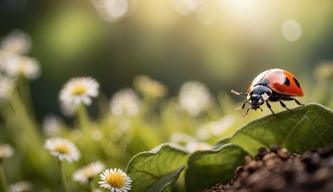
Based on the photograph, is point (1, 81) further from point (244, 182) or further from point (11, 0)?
point (11, 0)

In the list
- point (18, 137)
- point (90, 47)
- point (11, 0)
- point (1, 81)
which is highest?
point (11, 0)

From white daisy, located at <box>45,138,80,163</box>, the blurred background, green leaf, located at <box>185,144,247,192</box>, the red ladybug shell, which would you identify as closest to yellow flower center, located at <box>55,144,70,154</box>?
white daisy, located at <box>45,138,80,163</box>

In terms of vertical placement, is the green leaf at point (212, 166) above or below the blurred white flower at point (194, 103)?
below

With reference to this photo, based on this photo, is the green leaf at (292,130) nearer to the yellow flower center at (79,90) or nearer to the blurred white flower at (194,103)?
the yellow flower center at (79,90)

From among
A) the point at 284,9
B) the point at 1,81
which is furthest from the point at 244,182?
the point at 284,9

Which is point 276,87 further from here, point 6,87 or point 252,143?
point 6,87

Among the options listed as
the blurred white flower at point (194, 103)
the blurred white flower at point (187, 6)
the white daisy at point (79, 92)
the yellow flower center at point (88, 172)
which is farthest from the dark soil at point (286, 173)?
the blurred white flower at point (187, 6)
